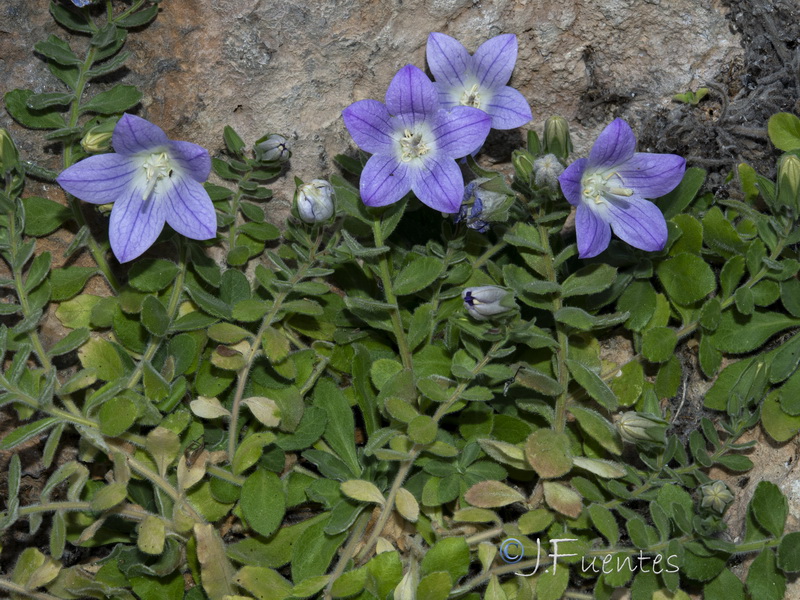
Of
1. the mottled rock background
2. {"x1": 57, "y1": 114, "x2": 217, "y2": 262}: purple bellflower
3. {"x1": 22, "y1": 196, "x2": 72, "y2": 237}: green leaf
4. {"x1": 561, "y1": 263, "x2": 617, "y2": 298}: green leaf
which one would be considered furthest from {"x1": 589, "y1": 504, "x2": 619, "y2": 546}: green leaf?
{"x1": 22, "y1": 196, "x2": 72, "y2": 237}: green leaf

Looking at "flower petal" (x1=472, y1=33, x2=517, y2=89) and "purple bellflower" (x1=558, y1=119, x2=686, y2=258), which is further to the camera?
"flower petal" (x1=472, y1=33, x2=517, y2=89)

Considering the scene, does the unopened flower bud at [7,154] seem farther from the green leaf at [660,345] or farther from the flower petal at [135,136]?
the green leaf at [660,345]

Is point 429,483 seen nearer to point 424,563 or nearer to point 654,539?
point 424,563

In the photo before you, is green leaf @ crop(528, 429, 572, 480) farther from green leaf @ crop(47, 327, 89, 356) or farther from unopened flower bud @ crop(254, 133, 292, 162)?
green leaf @ crop(47, 327, 89, 356)

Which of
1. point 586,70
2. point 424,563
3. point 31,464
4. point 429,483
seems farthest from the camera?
point 586,70

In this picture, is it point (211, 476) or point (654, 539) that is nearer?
point (654, 539)

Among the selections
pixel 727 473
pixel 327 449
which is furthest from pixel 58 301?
pixel 727 473

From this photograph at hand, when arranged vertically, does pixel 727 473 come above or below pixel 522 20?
below

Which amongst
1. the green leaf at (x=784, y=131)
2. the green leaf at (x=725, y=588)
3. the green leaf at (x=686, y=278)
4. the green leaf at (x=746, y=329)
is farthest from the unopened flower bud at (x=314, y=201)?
the green leaf at (x=725, y=588)

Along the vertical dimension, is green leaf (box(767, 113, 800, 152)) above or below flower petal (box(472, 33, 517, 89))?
below
